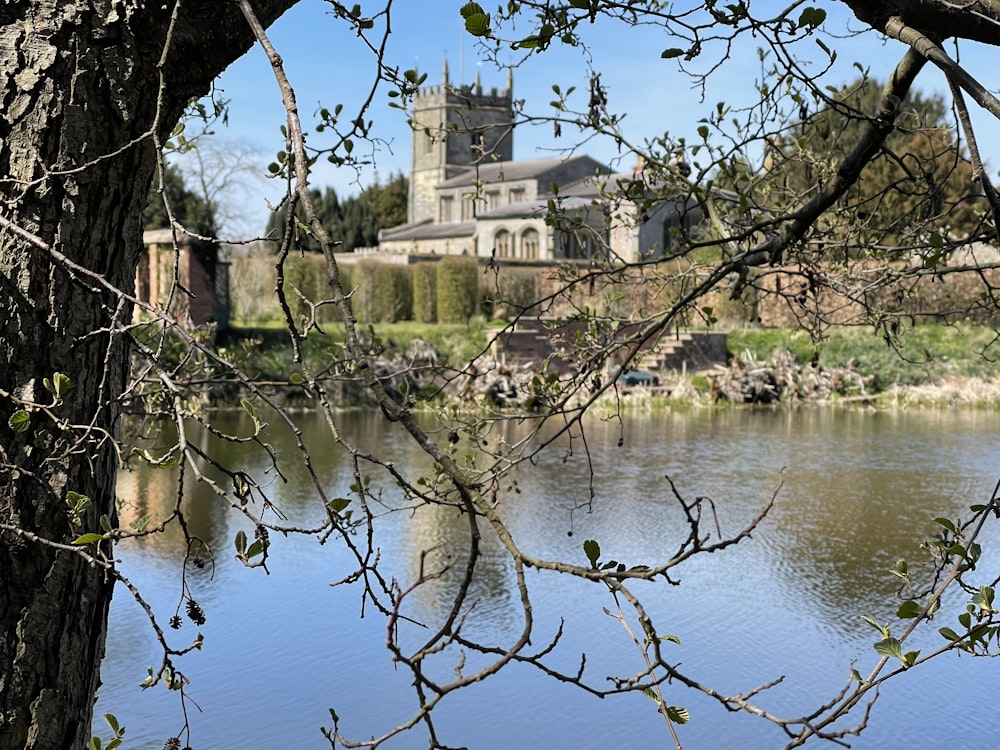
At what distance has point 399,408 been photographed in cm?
100

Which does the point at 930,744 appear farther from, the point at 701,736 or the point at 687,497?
the point at 687,497

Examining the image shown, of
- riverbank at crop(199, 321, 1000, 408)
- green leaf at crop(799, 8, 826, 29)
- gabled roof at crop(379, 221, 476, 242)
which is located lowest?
riverbank at crop(199, 321, 1000, 408)

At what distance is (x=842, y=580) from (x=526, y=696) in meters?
2.39

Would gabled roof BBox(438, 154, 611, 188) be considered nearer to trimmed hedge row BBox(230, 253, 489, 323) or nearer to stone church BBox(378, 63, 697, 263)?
stone church BBox(378, 63, 697, 263)

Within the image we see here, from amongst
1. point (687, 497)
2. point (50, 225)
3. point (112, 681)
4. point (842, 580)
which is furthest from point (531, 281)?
point (50, 225)

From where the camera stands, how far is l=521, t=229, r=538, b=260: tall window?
124ft

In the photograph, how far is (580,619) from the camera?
5703mm

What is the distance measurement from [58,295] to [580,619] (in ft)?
14.3

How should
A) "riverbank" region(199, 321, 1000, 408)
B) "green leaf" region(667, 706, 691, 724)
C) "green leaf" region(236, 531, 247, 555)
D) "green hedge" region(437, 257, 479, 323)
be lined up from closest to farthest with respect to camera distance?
"green leaf" region(667, 706, 691, 724) → "green leaf" region(236, 531, 247, 555) → "riverbank" region(199, 321, 1000, 408) → "green hedge" region(437, 257, 479, 323)

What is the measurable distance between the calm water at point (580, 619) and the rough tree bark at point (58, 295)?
1492 mm

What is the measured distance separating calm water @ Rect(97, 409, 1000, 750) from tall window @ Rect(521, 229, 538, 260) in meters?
28.5

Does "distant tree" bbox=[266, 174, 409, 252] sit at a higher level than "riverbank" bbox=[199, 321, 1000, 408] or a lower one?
higher

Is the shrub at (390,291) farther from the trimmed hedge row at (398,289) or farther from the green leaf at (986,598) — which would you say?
the green leaf at (986,598)

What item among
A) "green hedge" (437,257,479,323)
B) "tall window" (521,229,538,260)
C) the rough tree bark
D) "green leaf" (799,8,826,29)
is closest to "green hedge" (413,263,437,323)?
"green hedge" (437,257,479,323)
